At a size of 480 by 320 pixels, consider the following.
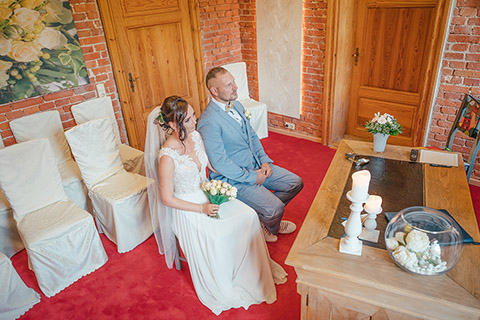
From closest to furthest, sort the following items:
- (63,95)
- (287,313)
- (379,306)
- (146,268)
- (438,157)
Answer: (379,306) < (287,313) < (438,157) < (146,268) < (63,95)

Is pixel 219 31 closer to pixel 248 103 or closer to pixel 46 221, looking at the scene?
pixel 248 103

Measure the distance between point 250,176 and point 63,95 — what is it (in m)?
Result: 2.22

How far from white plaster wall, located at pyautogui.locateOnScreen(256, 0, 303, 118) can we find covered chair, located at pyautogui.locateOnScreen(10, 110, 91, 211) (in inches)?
110

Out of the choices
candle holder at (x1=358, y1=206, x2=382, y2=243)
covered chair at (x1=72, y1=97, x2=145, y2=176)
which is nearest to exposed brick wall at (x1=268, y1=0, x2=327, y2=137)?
covered chair at (x1=72, y1=97, x2=145, y2=176)

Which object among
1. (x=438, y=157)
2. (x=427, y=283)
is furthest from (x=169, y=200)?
(x=438, y=157)

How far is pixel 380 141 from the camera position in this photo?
8.82 feet

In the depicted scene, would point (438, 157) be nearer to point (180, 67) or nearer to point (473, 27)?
point (473, 27)

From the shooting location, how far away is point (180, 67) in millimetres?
4559

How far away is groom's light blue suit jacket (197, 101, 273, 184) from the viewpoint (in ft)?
8.77

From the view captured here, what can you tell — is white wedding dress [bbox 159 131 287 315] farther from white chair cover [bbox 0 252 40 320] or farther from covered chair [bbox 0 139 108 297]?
white chair cover [bbox 0 252 40 320]

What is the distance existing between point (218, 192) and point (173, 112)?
62cm

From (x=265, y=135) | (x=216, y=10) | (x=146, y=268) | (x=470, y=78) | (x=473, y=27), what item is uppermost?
(x=216, y=10)

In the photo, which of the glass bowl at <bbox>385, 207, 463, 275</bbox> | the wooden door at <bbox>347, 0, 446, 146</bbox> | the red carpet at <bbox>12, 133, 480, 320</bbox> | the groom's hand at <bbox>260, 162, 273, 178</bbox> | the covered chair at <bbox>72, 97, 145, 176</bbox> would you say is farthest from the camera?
the wooden door at <bbox>347, 0, 446, 146</bbox>

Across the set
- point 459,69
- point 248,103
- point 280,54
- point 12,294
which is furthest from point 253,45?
point 12,294
